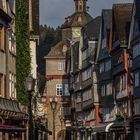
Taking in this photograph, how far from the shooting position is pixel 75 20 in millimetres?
158375

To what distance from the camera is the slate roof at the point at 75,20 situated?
15499cm

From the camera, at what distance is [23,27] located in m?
45.2

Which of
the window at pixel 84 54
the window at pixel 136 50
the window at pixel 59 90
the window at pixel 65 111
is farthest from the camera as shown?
the window at pixel 59 90

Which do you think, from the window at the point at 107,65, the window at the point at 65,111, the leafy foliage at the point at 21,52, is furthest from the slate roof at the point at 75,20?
the leafy foliage at the point at 21,52

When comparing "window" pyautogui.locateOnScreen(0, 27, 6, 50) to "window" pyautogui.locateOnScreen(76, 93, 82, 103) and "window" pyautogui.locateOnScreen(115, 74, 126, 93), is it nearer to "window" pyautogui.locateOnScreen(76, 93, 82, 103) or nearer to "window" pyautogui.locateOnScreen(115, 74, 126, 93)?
"window" pyautogui.locateOnScreen(115, 74, 126, 93)

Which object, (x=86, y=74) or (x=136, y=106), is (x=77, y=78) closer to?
(x=86, y=74)

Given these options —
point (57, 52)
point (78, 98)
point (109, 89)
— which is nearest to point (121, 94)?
point (109, 89)

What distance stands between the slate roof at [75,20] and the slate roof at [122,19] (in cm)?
7548

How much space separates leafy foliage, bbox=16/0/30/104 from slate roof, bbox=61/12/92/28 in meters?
109

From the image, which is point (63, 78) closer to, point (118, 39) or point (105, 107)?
point (105, 107)

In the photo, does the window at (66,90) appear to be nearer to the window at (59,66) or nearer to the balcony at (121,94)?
the window at (59,66)

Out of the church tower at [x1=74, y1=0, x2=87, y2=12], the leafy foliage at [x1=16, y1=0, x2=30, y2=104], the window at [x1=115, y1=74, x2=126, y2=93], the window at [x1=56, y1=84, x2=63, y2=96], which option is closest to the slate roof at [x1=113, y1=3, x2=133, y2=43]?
the window at [x1=115, y1=74, x2=126, y2=93]

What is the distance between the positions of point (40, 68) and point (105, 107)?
264 feet

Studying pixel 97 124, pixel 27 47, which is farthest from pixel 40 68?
pixel 27 47
